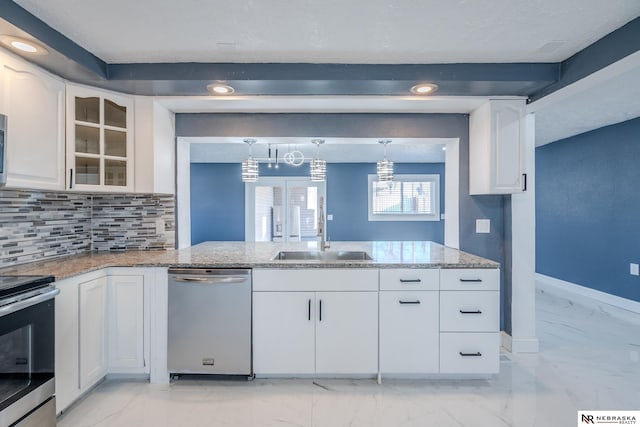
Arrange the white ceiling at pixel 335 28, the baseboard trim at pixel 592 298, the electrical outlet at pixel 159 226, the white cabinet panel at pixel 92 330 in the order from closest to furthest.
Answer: the white ceiling at pixel 335 28 < the white cabinet panel at pixel 92 330 < the electrical outlet at pixel 159 226 < the baseboard trim at pixel 592 298

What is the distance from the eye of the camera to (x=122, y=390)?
7.15 ft

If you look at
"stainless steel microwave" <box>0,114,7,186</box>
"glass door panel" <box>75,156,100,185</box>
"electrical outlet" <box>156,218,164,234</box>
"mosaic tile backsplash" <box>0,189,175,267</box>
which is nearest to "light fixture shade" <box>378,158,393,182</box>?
"mosaic tile backsplash" <box>0,189,175,267</box>

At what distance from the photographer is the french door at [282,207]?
249 inches

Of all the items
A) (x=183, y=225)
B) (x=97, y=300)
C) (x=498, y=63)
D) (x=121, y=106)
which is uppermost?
(x=498, y=63)

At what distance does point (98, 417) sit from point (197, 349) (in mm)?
623

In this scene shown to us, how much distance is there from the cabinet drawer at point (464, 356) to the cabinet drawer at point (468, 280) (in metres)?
0.32

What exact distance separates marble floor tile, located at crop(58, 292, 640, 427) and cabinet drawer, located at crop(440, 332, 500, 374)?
0.12m

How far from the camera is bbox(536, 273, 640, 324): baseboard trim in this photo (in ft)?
12.1

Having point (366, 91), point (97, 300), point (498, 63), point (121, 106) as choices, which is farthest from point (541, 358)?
point (121, 106)

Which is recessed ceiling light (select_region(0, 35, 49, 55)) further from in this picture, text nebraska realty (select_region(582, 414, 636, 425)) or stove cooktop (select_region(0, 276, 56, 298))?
text nebraska realty (select_region(582, 414, 636, 425))

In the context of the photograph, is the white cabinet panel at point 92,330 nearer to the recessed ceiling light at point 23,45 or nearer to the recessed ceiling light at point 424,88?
the recessed ceiling light at point 23,45

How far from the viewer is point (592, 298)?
13.8ft

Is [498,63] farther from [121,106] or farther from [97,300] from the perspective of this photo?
[97,300]

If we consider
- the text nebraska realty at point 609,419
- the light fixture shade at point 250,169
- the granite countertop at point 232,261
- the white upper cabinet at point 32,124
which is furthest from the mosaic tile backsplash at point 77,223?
the text nebraska realty at point 609,419
